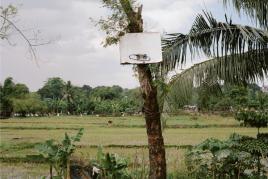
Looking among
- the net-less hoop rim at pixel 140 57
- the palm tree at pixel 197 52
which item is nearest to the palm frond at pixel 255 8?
the palm tree at pixel 197 52

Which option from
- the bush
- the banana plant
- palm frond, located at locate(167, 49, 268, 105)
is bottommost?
the bush

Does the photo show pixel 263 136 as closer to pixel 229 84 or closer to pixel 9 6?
pixel 229 84

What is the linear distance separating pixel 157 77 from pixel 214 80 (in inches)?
35.5

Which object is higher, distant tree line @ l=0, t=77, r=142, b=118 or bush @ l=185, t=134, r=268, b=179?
distant tree line @ l=0, t=77, r=142, b=118

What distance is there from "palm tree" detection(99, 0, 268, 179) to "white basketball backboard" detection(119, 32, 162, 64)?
4.39ft

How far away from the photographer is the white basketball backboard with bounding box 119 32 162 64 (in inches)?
209

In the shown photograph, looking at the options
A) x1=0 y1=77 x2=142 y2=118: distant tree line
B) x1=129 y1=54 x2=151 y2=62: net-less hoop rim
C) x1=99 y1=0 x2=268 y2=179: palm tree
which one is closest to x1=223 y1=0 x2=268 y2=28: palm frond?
x1=99 y1=0 x2=268 y2=179: palm tree

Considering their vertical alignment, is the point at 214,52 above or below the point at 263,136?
above

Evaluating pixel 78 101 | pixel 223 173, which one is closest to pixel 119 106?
pixel 78 101

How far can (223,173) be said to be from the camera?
8617mm

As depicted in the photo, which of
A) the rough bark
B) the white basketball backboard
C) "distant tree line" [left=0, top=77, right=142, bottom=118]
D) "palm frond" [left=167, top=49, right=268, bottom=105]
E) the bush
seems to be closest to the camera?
the white basketball backboard

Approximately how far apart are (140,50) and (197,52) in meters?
2.54

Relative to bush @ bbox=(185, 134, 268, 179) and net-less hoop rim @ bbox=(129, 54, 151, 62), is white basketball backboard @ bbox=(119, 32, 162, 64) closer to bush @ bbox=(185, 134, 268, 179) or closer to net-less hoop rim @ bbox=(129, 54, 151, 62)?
net-less hoop rim @ bbox=(129, 54, 151, 62)

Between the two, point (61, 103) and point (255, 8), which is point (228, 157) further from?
point (61, 103)
